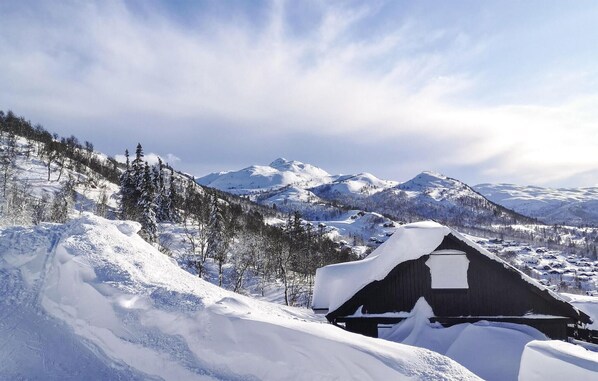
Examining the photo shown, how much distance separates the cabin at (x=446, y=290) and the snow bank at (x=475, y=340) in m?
0.42

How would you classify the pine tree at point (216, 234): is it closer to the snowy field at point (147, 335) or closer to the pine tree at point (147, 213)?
the pine tree at point (147, 213)

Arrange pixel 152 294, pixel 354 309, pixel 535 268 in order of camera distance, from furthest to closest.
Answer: pixel 535 268 → pixel 354 309 → pixel 152 294

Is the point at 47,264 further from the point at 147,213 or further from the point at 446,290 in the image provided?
the point at 147,213

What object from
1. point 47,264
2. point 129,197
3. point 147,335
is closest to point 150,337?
point 147,335

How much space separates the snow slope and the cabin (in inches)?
305

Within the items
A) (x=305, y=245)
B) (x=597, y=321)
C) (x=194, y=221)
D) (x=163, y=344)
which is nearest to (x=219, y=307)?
(x=163, y=344)

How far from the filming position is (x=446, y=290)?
14.2 m

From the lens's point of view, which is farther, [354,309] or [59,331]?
[354,309]

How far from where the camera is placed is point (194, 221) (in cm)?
9144

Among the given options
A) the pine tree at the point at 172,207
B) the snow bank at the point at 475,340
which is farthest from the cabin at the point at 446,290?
the pine tree at the point at 172,207

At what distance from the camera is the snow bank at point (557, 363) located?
4.40 metres

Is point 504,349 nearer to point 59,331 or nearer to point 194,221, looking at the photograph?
point 59,331

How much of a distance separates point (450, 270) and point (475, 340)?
9.15 feet

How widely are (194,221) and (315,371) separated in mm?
89306
